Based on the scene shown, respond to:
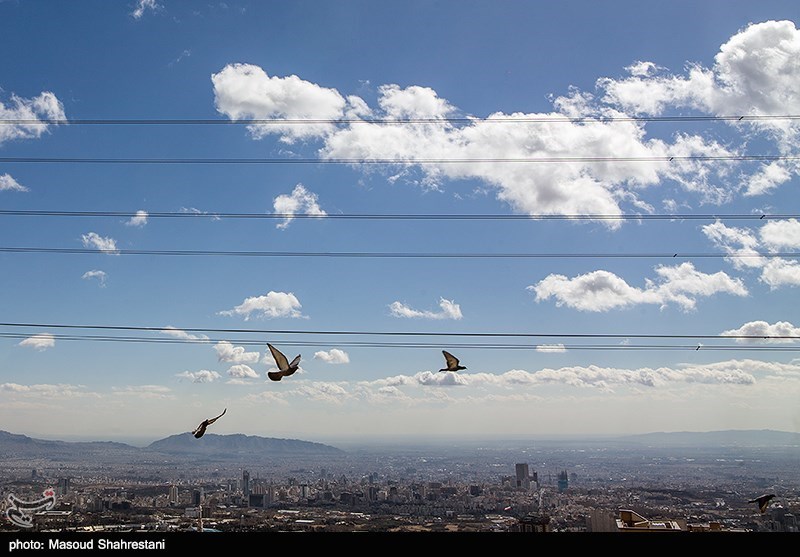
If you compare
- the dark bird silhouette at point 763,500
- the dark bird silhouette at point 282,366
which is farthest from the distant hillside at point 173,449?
the dark bird silhouette at point 763,500

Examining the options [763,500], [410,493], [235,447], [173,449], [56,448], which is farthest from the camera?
[235,447]

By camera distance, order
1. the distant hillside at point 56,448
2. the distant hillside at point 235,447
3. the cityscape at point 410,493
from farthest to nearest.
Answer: the distant hillside at point 235,447, the distant hillside at point 56,448, the cityscape at point 410,493

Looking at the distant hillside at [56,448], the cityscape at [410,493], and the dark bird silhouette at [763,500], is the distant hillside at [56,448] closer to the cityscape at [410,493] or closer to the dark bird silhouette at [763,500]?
the cityscape at [410,493]

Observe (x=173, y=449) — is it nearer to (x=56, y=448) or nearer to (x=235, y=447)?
(x=235, y=447)

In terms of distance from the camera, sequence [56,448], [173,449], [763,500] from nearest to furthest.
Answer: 1. [763,500]
2. [56,448]
3. [173,449]

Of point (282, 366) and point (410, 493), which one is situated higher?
point (282, 366)

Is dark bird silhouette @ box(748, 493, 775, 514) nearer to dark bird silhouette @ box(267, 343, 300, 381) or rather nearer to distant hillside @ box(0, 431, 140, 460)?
dark bird silhouette @ box(267, 343, 300, 381)

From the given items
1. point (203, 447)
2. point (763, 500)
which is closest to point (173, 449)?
point (203, 447)

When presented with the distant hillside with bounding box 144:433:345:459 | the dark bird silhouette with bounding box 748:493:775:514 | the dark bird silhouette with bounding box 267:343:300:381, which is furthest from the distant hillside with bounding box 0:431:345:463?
the dark bird silhouette with bounding box 748:493:775:514
